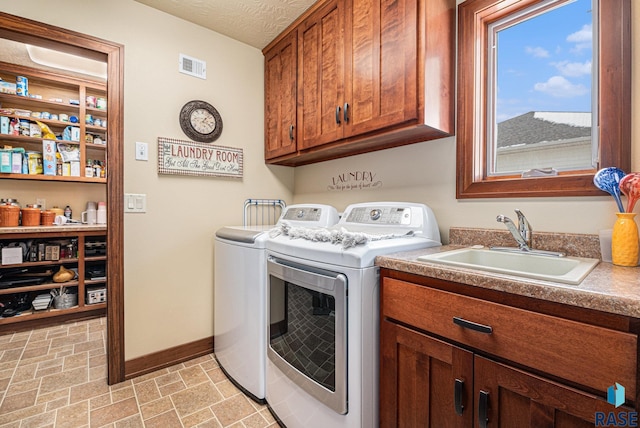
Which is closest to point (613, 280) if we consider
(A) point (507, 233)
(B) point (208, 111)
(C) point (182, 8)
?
(A) point (507, 233)

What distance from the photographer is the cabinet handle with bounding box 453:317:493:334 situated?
85 centimetres

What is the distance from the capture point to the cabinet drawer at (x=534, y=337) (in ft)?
2.15

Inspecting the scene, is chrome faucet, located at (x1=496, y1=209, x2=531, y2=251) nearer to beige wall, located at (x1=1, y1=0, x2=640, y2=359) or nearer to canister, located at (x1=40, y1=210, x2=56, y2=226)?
beige wall, located at (x1=1, y1=0, x2=640, y2=359)

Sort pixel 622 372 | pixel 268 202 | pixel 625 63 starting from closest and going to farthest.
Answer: pixel 622 372, pixel 625 63, pixel 268 202

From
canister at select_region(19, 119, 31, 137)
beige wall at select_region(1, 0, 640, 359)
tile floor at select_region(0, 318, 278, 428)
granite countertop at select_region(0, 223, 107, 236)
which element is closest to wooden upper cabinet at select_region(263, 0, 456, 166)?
beige wall at select_region(1, 0, 640, 359)

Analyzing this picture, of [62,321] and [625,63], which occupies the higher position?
[625,63]

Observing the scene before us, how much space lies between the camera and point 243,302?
5.68 ft

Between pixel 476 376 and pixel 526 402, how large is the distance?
0.42ft

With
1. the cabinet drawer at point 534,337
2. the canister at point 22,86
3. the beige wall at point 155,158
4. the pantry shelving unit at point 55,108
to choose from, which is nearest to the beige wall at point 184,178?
the beige wall at point 155,158

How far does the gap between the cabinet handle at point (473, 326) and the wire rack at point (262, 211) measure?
1870mm

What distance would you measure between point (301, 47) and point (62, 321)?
11.0 ft

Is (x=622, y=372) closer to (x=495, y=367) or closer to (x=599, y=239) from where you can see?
(x=495, y=367)

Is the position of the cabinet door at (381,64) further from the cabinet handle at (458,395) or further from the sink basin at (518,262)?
the cabinet handle at (458,395)

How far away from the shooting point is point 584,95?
126 cm
